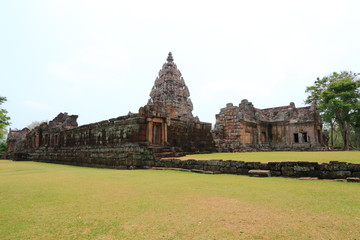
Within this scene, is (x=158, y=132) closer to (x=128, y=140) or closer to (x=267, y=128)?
(x=128, y=140)

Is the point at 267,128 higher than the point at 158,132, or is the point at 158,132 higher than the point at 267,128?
the point at 267,128

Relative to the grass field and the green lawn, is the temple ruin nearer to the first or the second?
the green lawn

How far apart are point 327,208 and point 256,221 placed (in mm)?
1362

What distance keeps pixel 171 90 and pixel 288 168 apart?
33.9 metres

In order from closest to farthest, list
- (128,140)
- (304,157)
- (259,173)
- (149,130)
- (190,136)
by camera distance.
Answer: (259,173) → (304,157) → (149,130) → (128,140) → (190,136)

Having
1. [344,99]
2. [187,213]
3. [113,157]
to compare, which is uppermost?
[344,99]

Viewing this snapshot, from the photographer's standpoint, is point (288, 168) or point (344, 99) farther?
point (344, 99)

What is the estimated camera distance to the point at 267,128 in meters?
26.0

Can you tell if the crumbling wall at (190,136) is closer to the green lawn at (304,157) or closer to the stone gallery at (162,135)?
the stone gallery at (162,135)

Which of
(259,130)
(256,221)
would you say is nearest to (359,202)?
(256,221)

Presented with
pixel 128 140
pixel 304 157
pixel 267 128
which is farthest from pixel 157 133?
pixel 267 128

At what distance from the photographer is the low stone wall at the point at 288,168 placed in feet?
20.2

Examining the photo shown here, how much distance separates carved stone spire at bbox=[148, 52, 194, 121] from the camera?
39250mm

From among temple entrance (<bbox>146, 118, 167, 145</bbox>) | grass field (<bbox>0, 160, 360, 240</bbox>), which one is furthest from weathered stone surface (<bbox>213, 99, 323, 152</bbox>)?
grass field (<bbox>0, 160, 360, 240</bbox>)
